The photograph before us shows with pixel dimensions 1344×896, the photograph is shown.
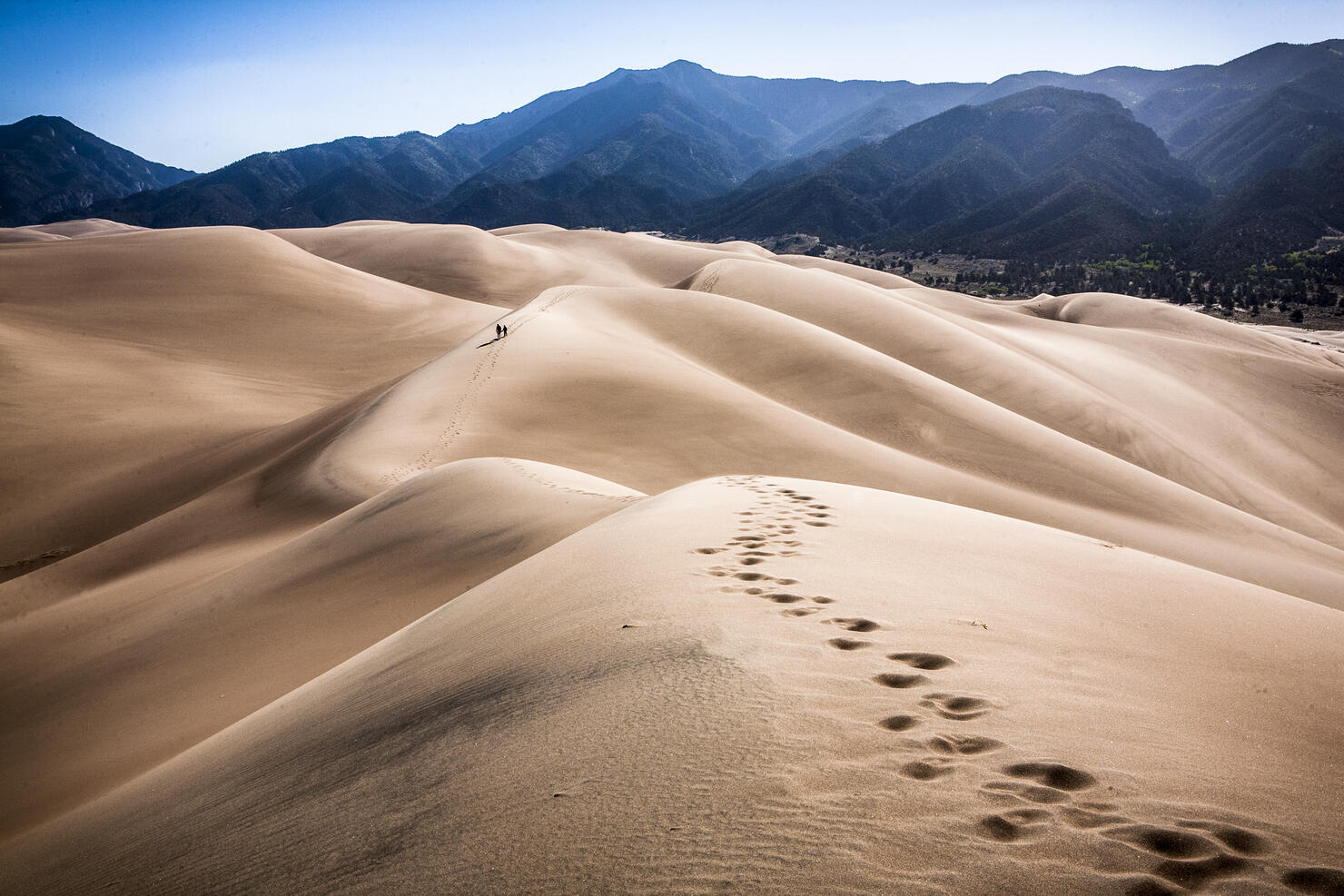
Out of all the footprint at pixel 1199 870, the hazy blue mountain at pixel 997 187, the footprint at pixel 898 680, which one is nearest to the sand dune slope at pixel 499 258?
the footprint at pixel 898 680

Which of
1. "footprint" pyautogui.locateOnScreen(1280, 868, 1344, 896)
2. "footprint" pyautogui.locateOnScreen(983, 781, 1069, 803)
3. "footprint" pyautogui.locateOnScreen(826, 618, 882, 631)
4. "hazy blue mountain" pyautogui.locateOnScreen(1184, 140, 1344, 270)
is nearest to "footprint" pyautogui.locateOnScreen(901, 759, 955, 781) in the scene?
"footprint" pyautogui.locateOnScreen(983, 781, 1069, 803)

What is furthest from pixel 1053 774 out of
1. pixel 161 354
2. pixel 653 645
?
pixel 161 354

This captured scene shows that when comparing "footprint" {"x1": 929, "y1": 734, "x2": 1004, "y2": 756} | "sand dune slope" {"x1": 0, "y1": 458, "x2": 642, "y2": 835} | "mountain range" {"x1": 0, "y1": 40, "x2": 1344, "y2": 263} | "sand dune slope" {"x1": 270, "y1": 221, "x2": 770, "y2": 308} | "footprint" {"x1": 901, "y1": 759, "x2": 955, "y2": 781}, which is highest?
"mountain range" {"x1": 0, "y1": 40, "x2": 1344, "y2": 263}

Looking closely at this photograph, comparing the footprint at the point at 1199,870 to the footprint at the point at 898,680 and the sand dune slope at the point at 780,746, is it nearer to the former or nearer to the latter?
the sand dune slope at the point at 780,746

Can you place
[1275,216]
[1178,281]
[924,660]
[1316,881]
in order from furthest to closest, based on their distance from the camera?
1. [1275,216]
2. [1178,281]
3. [924,660]
4. [1316,881]

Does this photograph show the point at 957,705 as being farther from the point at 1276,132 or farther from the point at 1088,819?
the point at 1276,132

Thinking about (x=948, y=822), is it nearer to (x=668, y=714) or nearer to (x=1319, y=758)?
(x=668, y=714)

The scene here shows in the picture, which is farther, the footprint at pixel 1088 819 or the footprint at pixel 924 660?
the footprint at pixel 924 660

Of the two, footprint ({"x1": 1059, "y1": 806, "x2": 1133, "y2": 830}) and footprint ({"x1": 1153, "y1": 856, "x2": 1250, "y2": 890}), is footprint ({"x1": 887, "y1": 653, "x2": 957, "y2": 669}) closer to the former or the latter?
footprint ({"x1": 1059, "y1": 806, "x2": 1133, "y2": 830})
